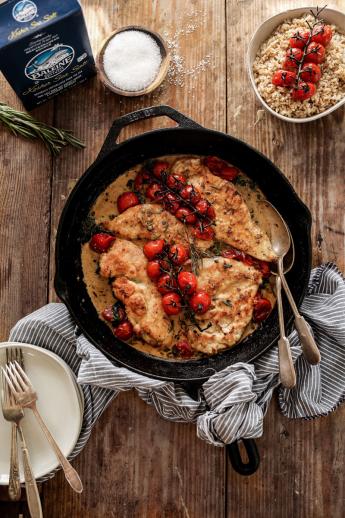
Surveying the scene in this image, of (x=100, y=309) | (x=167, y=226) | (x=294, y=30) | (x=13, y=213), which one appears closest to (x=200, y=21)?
(x=294, y=30)

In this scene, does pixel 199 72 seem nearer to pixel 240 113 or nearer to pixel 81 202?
pixel 240 113

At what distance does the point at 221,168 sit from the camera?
311 centimetres

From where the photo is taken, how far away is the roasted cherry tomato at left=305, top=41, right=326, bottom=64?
2914 mm

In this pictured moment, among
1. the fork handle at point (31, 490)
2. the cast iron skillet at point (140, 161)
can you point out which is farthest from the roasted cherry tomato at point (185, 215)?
the fork handle at point (31, 490)

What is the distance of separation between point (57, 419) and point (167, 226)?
110 cm

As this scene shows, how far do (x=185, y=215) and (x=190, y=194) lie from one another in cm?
11

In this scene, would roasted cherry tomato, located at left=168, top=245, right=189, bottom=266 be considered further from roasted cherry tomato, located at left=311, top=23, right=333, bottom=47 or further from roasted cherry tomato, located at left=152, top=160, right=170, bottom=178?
roasted cherry tomato, located at left=311, top=23, right=333, bottom=47

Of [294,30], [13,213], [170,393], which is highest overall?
[294,30]

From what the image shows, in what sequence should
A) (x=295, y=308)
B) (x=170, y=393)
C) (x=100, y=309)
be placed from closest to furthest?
(x=295, y=308) < (x=170, y=393) < (x=100, y=309)

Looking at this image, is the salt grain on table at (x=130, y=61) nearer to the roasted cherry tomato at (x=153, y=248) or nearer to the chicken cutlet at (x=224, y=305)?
the roasted cherry tomato at (x=153, y=248)

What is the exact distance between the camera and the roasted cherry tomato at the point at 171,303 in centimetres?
292

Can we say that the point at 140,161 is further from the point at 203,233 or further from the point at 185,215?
the point at 203,233

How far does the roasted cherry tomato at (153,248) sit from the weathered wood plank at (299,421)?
2.42ft

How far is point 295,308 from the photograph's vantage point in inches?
106
